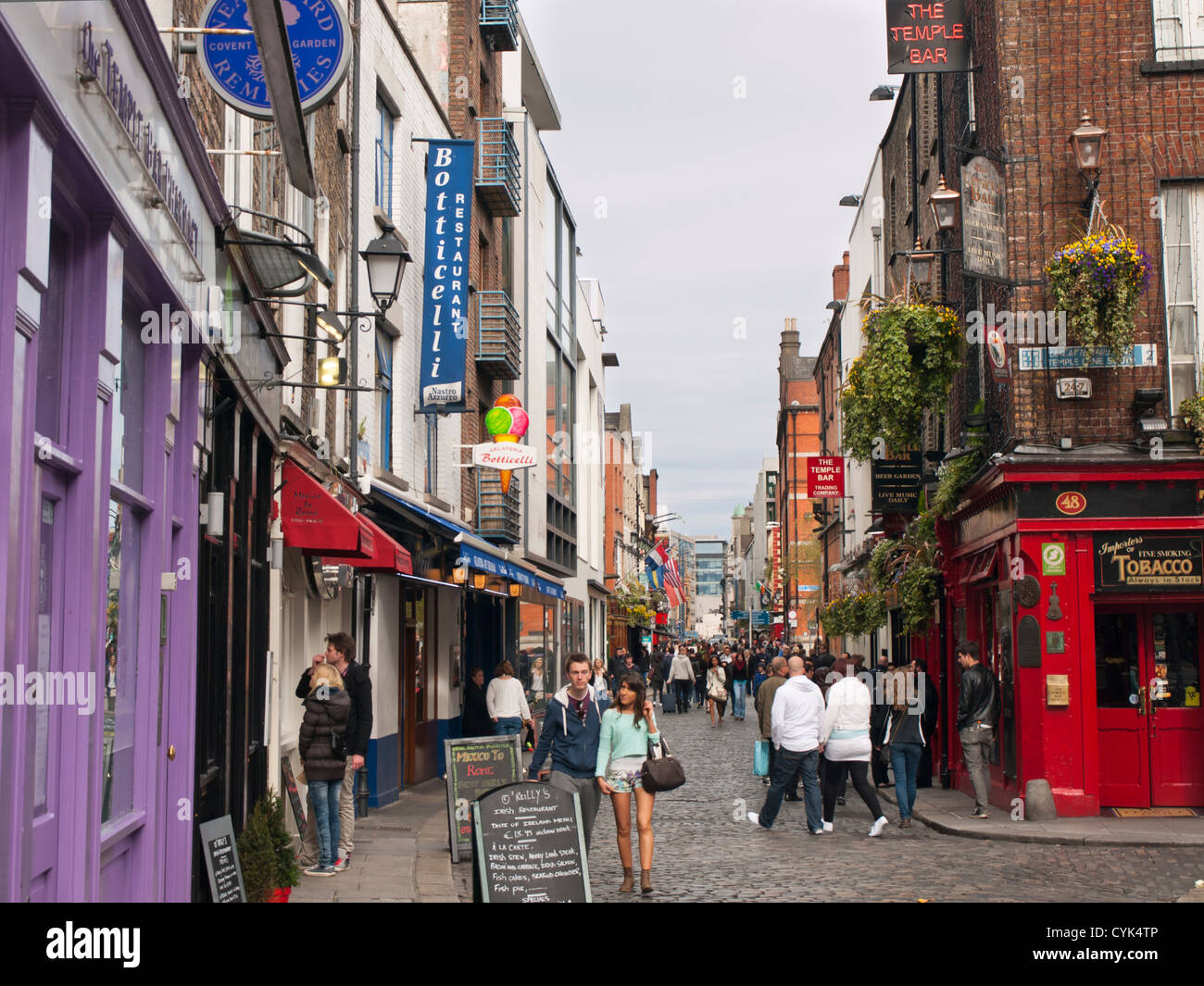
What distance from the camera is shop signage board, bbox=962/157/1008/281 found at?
15.6 metres

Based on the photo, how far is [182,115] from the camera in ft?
23.7

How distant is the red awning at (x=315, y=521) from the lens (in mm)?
12273

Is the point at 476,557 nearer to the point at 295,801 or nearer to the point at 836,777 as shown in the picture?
the point at 836,777

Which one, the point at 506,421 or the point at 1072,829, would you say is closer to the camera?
the point at 1072,829

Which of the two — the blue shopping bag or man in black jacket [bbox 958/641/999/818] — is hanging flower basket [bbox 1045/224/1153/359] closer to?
man in black jacket [bbox 958/641/999/818]

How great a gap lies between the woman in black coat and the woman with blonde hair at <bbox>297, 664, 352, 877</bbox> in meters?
8.66

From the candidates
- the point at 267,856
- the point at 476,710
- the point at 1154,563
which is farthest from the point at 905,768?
the point at 267,856

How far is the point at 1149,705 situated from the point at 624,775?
7638mm

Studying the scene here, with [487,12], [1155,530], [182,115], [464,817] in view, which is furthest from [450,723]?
[182,115]

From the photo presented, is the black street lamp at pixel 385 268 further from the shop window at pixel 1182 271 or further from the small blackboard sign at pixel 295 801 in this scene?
the shop window at pixel 1182 271

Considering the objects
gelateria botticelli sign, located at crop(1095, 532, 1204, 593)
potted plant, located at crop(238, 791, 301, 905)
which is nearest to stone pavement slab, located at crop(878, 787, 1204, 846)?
gelateria botticelli sign, located at crop(1095, 532, 1204, 593)

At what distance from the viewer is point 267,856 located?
31.9ft
